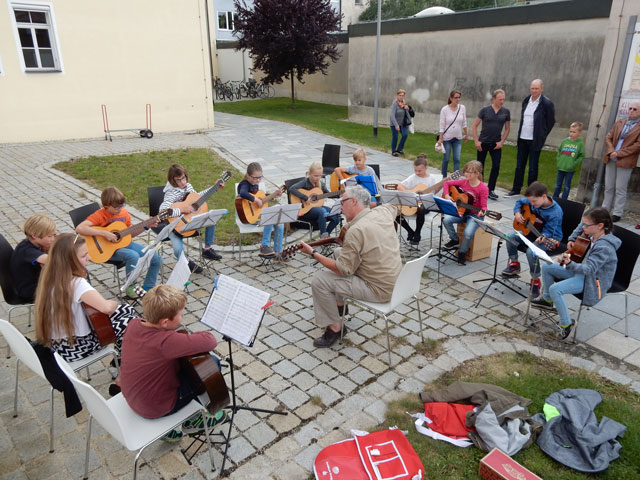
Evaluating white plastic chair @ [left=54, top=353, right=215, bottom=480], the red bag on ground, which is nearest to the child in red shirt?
white plastic chair @ [left=54, top=353, right=215, bottom=480]

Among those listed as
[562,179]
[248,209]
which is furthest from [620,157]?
[248,209]

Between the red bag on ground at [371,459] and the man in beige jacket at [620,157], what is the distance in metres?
6.74

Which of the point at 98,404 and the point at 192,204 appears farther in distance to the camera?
the point at 192,204

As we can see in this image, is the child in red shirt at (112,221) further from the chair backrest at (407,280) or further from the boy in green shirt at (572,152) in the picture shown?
the boy in green shirt at (572,152)

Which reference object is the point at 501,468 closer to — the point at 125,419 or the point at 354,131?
the point at 125,419

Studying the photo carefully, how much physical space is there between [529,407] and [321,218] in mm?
4085

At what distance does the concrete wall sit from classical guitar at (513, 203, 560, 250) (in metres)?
9.08

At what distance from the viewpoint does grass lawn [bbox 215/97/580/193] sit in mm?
11502

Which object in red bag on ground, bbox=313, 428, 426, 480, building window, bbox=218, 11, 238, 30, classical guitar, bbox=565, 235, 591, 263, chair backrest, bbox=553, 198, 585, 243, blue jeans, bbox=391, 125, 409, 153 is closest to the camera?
red bag on ground, bbox=313, 428, 426, 480

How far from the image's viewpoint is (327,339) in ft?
15.5

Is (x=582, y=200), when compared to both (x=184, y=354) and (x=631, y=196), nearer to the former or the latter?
(x=631, y=196)

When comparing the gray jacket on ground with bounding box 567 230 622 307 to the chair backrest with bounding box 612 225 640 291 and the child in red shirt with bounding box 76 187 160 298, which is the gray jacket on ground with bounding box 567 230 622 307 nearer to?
the chair backrest with bounding box 612 225 640 291

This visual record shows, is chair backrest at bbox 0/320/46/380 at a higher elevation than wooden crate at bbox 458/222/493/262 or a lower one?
higher

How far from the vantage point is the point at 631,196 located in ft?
27.4
